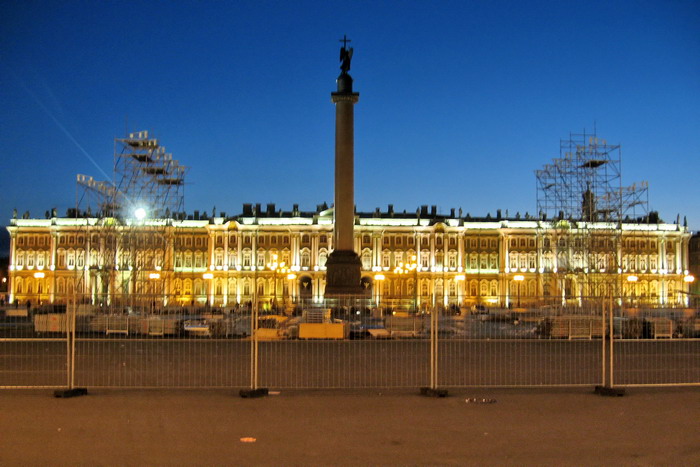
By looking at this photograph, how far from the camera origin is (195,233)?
72750 mm

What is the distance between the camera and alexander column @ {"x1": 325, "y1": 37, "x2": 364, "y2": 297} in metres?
32.9

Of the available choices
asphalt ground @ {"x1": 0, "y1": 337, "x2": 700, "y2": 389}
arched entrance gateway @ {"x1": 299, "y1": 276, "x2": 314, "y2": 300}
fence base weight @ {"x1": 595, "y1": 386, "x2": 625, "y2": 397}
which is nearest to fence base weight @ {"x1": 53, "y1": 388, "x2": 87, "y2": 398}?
asphalt ground @ {"x1": 0, "y1": 337, "x2": 700, "y2": 389}

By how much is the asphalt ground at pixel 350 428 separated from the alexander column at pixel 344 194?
2254 centimetres

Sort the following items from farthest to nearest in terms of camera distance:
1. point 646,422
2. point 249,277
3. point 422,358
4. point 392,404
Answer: point 249,277
point 422,358
point 392,404
point 646,422

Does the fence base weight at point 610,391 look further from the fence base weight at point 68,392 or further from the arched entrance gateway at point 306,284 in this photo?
the arched entrance gateway at point 306,284

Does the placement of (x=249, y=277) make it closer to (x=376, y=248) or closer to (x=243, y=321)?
(x=376, y=248)

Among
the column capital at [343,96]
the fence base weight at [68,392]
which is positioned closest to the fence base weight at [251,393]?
the fence base weight at [68,392]

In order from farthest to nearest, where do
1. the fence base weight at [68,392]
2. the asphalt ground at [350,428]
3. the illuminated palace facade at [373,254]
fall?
the illuminated palace facade at [373,254] → the fence base weight at [68,392] → the asphalt ground at [350,428]

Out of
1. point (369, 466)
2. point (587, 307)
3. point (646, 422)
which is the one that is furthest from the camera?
point (587, 307)

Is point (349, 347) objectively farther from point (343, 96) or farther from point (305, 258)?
point (305, 258)

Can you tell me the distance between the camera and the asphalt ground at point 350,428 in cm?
700

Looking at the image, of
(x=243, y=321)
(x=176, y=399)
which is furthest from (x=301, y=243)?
(x=176, y=399)

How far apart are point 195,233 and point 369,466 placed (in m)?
67.8

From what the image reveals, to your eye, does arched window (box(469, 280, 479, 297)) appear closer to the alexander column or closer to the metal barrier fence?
the alexander column
